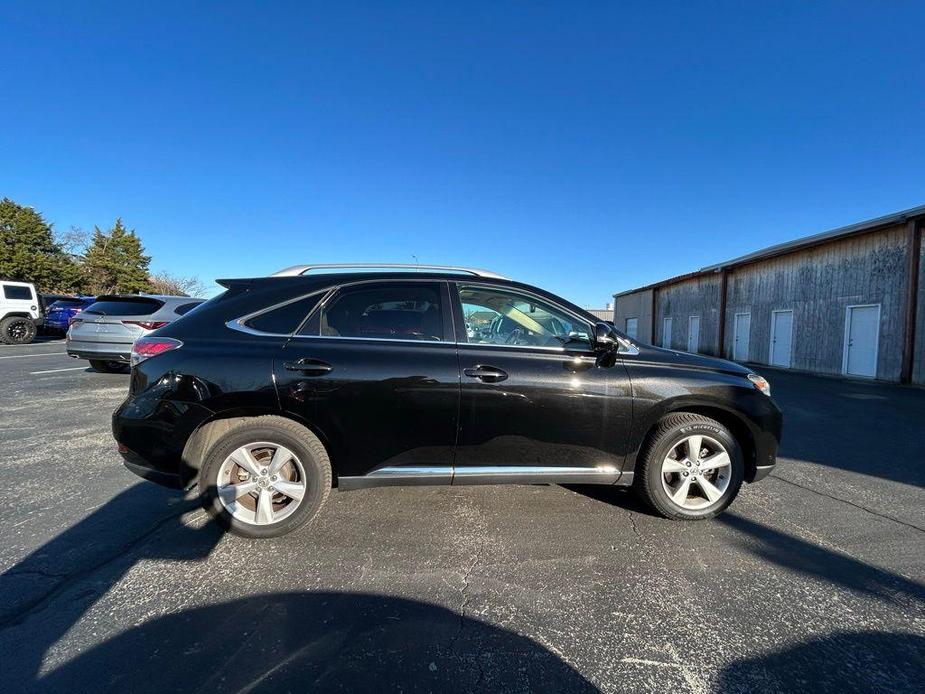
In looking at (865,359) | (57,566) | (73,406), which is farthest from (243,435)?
(865,359)

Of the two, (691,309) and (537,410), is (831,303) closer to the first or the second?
(691,309)

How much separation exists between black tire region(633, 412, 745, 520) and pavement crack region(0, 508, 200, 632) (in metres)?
3.34

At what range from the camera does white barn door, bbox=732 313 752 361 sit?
17.0 m

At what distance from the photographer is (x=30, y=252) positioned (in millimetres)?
32375

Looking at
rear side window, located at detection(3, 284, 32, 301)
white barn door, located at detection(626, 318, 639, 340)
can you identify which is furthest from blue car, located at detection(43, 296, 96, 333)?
white barn door, located at detection(626, 318, 639, 340)

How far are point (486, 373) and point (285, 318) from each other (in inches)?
55.7

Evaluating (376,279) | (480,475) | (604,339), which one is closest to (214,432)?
(376,279)

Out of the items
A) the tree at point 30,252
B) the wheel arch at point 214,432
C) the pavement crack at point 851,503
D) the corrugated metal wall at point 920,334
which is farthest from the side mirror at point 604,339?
the tree at point 30,252

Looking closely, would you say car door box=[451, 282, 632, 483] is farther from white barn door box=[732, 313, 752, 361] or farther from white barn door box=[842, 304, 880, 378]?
white barn door box=[732, 313, 752, 361]

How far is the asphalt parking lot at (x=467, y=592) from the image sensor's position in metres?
1.77

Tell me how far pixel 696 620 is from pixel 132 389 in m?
3.54

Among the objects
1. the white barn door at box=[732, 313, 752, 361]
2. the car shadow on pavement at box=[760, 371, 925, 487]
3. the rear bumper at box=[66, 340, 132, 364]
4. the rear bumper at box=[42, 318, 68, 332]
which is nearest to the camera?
the car shadow on pavement at box=[760, 371, 925, 487]

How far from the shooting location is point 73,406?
6250 millimetres

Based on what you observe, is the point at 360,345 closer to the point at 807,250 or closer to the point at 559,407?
the point at 559,407
